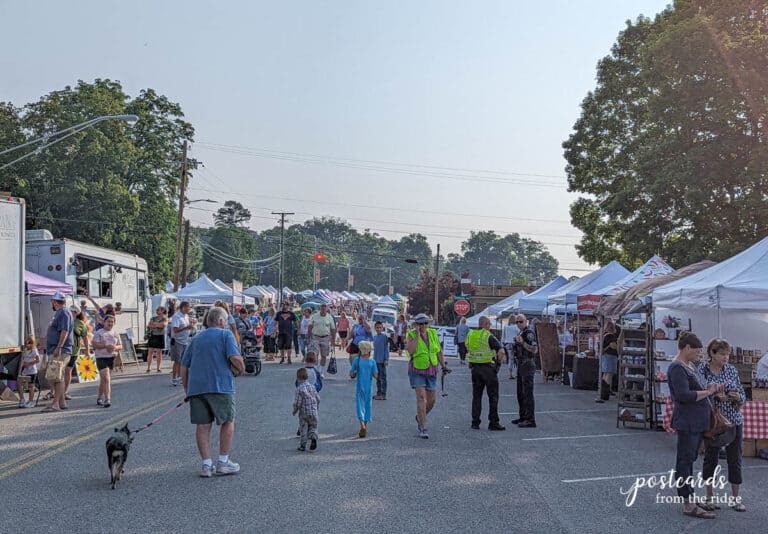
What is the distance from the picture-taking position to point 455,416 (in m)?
14.4

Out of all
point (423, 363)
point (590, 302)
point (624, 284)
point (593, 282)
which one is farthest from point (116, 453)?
point (593, 282)

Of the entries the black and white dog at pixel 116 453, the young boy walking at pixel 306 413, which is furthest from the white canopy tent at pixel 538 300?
the black and white dog at pixel 116 453

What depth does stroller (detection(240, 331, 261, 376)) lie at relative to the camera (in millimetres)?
21250

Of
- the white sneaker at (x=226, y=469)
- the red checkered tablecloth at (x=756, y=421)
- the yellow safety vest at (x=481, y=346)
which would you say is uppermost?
the yellow safety vest at (x=481, y=346)

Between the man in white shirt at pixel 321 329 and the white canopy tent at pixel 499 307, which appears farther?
the white canopy tent at pixel 499 307

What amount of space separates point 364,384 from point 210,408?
353cm

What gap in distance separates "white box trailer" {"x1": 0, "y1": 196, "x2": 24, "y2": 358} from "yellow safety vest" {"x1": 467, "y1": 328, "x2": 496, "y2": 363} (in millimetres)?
7941

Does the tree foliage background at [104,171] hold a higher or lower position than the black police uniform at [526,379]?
higher

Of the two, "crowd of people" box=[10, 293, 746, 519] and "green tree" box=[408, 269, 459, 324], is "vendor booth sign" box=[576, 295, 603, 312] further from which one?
"green tree" box=[408, 269, 459, 324]

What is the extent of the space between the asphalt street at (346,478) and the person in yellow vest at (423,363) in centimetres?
52

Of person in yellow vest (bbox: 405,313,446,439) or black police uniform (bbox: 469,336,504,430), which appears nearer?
person in yellow vest (bbox: 405,313,446,439)

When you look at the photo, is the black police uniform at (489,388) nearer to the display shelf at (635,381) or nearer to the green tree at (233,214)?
the display shelf at (635,381)

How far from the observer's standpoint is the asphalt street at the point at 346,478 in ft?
22.4

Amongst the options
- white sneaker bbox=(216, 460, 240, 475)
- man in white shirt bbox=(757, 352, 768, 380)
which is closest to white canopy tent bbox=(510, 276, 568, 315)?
man in white shirt bbox=(757, 352, 768, 380)
